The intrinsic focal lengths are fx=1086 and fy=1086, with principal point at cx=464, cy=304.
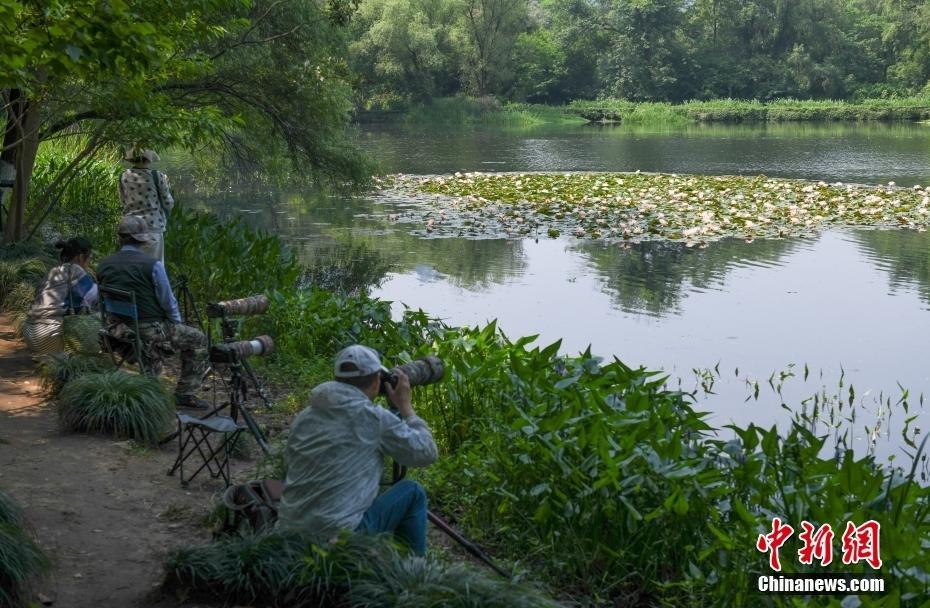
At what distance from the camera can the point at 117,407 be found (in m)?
6.53

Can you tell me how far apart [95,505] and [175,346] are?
198 centimetres

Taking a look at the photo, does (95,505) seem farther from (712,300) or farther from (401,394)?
(712,300)

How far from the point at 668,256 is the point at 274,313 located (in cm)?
841

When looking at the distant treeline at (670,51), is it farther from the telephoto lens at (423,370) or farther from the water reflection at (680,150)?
the telephoto lens at (423,370)

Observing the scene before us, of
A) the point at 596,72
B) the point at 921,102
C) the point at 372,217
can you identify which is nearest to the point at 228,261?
the point at 372,217

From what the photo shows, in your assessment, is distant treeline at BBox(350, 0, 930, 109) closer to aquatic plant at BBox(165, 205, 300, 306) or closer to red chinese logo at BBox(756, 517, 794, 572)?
aquatic plant at BBox(165, 205, 300, 306)

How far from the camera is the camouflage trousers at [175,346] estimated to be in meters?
7.29

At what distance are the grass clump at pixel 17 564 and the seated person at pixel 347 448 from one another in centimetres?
95

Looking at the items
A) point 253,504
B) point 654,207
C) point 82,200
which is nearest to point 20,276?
point 82,200

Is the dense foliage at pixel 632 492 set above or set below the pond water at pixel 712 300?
above

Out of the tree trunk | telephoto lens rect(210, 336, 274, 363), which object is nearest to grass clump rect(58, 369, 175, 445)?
telephoto lens rect(210, 336, 274, 363)

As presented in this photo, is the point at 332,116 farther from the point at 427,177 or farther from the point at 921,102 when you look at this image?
the point at 921,102

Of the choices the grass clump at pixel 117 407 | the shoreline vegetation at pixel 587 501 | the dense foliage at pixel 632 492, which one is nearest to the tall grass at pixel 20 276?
the grass clump at pixel 117 407

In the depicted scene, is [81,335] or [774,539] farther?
[81,335]
